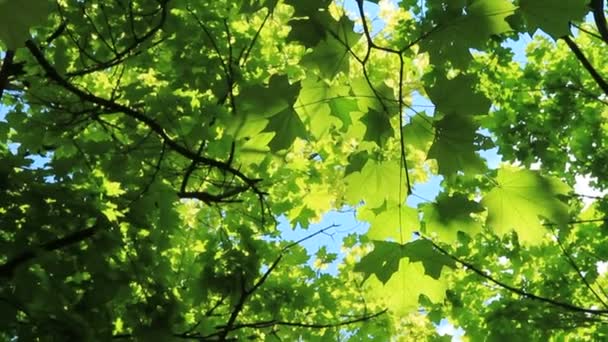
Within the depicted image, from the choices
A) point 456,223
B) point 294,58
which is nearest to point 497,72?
point 294,58

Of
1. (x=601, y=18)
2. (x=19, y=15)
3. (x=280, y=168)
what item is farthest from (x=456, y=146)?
(x=280, y=168)

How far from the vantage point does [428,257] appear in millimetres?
1604

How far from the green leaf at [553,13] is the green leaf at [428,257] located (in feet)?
1.97

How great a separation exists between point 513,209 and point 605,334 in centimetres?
466

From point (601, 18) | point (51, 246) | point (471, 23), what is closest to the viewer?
point (471, 23)

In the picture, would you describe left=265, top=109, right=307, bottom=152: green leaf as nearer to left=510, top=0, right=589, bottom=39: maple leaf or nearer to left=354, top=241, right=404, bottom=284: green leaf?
left=354, top=241, right=404, bottom=284: green leaf

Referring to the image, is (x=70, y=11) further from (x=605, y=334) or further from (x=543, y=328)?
(x=605, y=334)

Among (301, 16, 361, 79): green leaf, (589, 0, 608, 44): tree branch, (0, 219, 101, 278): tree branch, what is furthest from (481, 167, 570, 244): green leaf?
(589, 0, 608, 44): tree branch

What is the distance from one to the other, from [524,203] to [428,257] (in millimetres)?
300

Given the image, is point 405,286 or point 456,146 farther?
point 405,286

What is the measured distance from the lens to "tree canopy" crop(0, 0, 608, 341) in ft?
5.17

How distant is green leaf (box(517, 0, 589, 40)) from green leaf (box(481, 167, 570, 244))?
0.40m

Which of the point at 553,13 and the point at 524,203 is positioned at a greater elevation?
the point at 553,13

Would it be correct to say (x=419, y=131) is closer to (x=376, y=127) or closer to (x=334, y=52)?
(x=376, y=127)
